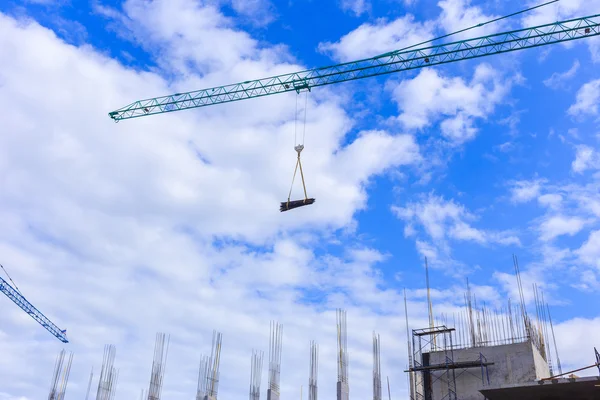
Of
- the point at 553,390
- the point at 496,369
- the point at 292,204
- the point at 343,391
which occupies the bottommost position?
the point at 553,390

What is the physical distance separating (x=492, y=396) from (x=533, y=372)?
7936mm

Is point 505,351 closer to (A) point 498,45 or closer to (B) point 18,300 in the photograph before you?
(A) point 498,45

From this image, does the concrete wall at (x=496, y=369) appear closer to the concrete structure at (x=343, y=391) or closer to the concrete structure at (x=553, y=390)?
the concrete structure at (x=343, y=391)

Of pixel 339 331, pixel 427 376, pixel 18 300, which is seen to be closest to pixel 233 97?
pixel 339 331

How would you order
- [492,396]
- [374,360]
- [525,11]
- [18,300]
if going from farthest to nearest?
[18,300]
[374,360]
[525,11]
[492,396]

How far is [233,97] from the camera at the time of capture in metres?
45.1

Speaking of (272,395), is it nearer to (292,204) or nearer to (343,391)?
(343,391)

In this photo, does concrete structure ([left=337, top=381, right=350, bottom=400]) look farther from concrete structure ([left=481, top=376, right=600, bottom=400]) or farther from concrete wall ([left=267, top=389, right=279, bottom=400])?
concrete structure ([left=481, top=376, right=600, bottom=400])

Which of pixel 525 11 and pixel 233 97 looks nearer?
pixel 525 11

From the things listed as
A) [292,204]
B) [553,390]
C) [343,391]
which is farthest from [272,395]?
[553,390]

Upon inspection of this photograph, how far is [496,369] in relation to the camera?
27.8m

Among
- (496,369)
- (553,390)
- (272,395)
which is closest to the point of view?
(553,390)

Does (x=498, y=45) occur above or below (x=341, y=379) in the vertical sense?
above

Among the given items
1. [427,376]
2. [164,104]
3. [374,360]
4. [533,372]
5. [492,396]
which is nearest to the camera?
[492,396]
